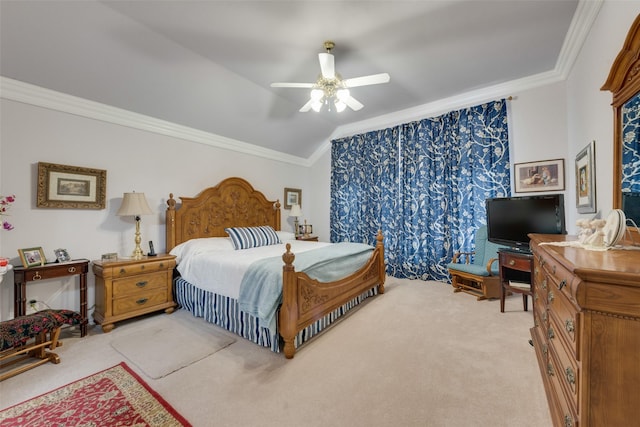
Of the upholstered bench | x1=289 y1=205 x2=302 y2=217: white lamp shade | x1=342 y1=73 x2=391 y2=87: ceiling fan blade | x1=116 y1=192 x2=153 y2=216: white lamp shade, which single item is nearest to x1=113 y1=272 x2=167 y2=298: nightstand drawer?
the upholstered bench

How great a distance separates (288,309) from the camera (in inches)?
86.4

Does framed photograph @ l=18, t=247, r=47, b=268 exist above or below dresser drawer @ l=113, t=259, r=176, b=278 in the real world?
above

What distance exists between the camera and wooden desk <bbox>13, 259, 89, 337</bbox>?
2.35m

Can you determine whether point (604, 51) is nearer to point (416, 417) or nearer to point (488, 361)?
point (488, 361)

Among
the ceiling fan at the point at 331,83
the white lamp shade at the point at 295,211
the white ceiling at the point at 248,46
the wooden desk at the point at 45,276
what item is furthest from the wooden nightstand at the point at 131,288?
the ceiling fan at the point at 331,83

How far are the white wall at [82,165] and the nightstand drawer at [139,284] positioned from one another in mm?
495

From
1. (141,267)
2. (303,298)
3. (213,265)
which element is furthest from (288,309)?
(141,267)

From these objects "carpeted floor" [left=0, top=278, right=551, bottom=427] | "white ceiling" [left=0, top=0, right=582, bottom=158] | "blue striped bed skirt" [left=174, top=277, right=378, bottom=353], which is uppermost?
"white ceiling" [left=0, top=0, right=582, bottom=158]

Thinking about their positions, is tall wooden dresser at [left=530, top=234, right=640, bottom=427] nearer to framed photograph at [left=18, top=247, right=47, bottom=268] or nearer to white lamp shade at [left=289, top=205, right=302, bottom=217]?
framed photograph at [left=18, top=247, right=47, bottom=268]

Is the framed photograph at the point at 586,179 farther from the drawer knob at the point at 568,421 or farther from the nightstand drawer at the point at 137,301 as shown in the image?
the nightstand drawer at the point at 137,301

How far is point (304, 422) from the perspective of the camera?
5.00 feet

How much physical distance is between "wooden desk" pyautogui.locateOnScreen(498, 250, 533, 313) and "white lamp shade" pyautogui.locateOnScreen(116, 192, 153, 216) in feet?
13.6

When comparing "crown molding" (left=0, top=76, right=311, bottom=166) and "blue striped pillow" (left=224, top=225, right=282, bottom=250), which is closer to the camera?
"crown molding" (left=0, top=76, right=311, bottom=166)

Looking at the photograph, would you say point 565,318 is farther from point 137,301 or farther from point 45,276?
point 45,276
